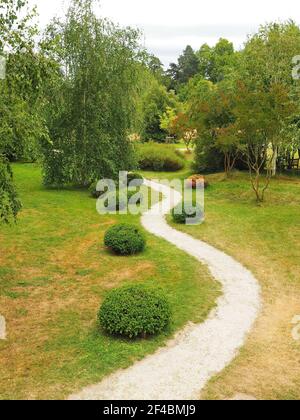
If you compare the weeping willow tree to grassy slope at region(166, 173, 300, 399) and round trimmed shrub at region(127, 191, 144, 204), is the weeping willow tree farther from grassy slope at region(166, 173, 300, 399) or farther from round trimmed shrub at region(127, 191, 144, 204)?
grassy slope at region(166, 173, 300, 399)

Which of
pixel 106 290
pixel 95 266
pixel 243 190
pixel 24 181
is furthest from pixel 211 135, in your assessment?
pixel 106 290

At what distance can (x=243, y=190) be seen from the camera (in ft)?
94.8

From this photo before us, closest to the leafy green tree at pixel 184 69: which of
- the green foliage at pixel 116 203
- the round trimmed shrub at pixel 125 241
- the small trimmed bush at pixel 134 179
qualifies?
the small trimmed bush at pixel 134 179

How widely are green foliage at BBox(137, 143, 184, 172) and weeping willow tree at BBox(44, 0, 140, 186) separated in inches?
425

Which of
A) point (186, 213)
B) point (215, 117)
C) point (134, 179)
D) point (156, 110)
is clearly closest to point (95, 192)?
point (134, 179)

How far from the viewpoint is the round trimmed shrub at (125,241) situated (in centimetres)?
1662

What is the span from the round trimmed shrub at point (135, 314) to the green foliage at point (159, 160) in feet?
97.8

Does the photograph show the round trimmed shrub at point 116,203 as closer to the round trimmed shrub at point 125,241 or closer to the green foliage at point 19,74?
the round trimmed shrub at point 125,241

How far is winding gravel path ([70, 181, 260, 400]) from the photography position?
802 cm

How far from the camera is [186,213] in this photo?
69.5 feet

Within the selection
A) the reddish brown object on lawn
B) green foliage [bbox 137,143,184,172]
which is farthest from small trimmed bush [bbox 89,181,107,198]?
green foliage [bbox 137,143,184,172]

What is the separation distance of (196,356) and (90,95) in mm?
21646

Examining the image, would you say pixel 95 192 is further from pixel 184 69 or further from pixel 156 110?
pixel 184 69
